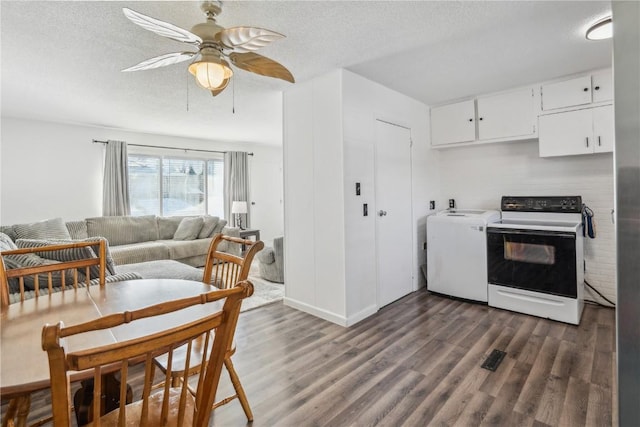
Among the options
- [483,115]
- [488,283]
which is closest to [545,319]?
[488,283]

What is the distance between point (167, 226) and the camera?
18.0 ft

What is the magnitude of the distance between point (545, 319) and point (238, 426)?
2.87m

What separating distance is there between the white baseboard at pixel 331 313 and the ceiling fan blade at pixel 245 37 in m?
2.31

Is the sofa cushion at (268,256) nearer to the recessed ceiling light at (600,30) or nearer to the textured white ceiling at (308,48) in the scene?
the textured white ceiling at (308,48)

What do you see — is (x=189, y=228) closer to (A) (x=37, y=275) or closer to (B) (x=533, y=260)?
(A) (x=37, y=275)

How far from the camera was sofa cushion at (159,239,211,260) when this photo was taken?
4873mm

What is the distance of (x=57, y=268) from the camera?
1.75m

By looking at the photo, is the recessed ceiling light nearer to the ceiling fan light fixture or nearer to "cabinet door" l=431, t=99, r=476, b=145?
"cabinet door" l=431, t=99, r=476, b=145

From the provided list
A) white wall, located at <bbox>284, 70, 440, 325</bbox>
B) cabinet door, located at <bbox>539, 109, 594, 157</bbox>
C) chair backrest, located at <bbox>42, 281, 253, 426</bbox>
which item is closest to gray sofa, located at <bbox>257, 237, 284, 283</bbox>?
white wall, located at <bbox>284, 70, 440, 325</bbox>

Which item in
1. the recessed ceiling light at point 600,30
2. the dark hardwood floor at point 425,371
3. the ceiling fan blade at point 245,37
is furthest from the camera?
the recessed ceiling light at point 600,30

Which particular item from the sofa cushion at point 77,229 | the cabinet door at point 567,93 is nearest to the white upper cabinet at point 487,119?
the cabinet door at point 567,93

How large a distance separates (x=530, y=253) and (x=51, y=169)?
6.41 meters

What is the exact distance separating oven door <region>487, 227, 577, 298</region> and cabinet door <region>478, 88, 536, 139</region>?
3.75ft

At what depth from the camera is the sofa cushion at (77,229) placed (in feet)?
14.5
